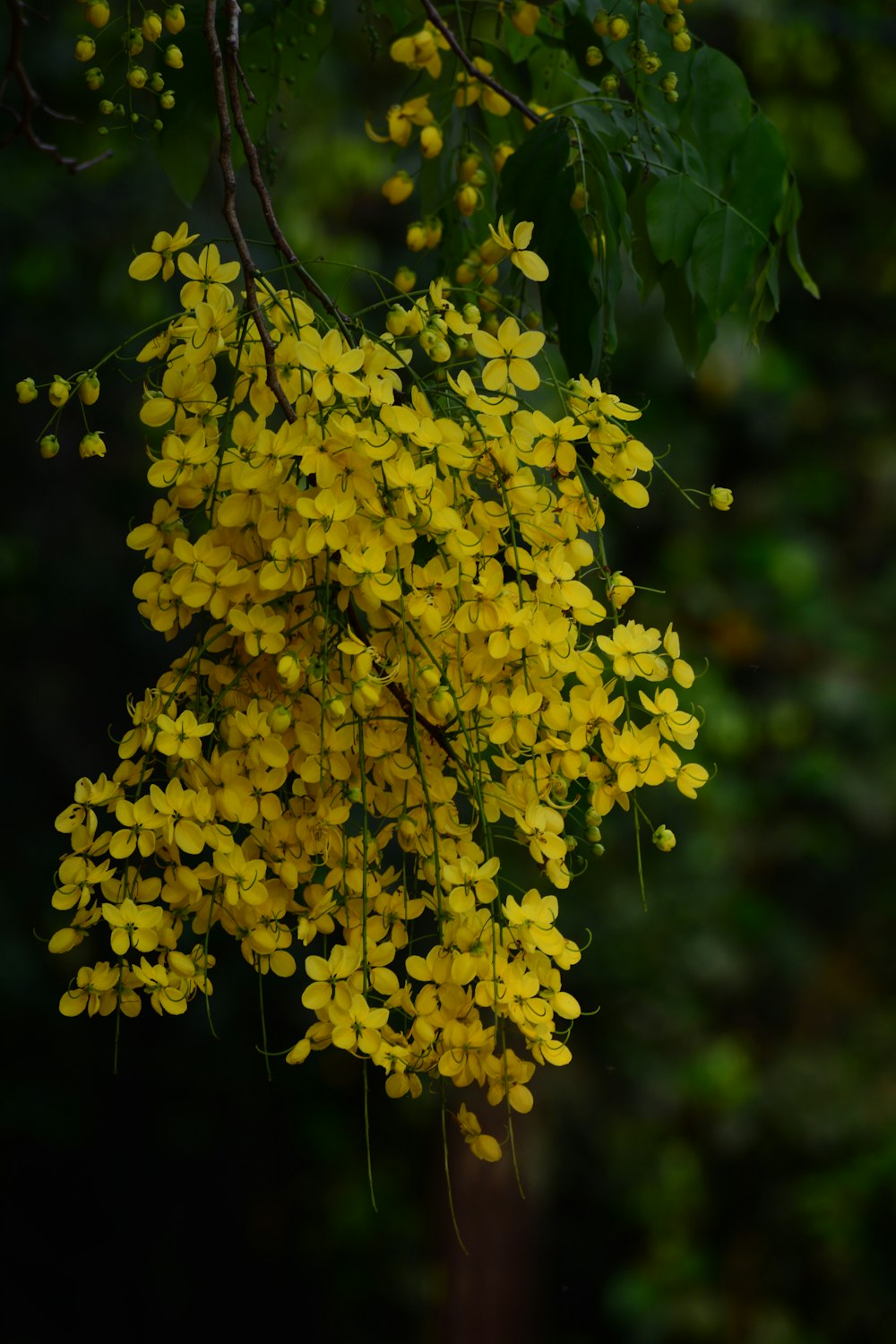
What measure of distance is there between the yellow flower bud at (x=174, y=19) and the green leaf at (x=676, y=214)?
1.20 ft

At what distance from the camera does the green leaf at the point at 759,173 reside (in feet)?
3.72

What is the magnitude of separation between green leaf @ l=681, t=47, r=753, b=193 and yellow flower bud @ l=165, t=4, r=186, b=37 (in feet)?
1.33

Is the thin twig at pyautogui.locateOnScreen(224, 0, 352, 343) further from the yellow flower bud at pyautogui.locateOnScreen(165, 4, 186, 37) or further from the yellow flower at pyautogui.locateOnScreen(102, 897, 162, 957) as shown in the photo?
the yellow flower at pyautogui.locateOnScreen(102, 897, 162, 957)

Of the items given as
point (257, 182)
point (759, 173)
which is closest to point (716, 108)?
point (759, 173)

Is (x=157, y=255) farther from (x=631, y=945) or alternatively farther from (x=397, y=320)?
(x=631, y=945)

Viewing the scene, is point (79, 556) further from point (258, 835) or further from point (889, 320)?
point (889, 320)

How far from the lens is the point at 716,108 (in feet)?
3.75

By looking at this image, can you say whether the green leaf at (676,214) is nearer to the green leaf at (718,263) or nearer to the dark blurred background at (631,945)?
the green leaf at (718,263)

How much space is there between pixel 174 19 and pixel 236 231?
245mm

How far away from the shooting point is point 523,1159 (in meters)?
3.29

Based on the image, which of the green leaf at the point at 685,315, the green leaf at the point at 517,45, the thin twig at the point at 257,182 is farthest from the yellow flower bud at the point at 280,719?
the green leaf at the point at 517,45

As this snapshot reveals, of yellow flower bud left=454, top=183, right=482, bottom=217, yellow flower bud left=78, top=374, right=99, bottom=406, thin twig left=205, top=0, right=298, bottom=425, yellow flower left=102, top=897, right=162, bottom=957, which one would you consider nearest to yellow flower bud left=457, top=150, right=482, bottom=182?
yellow flower bud left=454, top=183, right=482, bottom=217

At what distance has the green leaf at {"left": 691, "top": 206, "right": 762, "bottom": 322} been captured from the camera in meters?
1.06

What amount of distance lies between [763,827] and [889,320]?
63.1 inches
